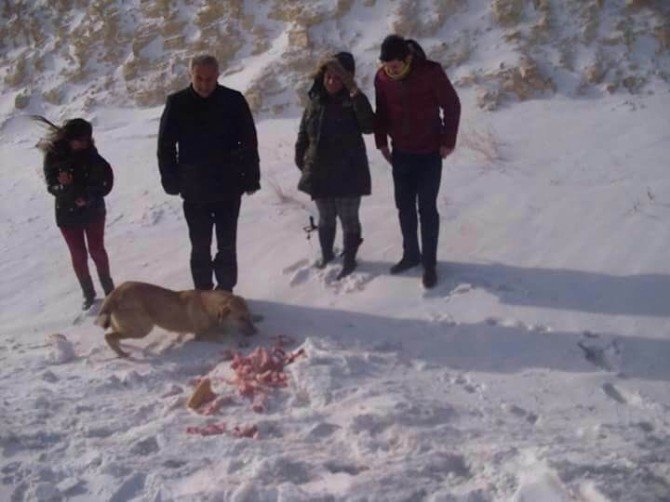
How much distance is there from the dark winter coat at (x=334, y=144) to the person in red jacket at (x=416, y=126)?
7.3 inches

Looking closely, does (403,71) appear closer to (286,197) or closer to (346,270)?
(346,270)

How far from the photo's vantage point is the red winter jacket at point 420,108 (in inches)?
194

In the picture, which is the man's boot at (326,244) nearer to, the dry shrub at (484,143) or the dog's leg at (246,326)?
the dog's leg at (246,326)

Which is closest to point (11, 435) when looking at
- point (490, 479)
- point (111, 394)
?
point (111, 394)

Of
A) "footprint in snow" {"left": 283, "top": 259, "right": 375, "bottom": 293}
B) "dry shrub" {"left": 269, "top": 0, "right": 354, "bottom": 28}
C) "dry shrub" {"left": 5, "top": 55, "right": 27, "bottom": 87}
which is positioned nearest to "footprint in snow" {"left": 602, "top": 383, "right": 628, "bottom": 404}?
"footprint in snow" {"left": 283, "top": 259, "right": 375, "bottom": 293}

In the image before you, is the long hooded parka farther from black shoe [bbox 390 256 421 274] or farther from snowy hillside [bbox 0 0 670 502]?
snowy hillside [bbox 0 0 670 502]

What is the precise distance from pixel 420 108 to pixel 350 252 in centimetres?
133

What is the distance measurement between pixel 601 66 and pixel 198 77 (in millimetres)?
6294

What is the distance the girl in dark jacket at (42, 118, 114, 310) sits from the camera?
17.6 feet

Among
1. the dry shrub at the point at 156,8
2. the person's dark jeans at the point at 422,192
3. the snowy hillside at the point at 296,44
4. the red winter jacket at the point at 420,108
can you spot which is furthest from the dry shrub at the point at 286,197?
the dry shrub at the point at 156,8

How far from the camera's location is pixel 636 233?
5734mm

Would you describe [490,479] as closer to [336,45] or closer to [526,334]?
[526,334]

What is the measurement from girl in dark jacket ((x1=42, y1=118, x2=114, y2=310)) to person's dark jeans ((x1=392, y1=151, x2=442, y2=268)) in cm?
235

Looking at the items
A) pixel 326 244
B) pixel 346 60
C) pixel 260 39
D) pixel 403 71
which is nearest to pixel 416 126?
pixel 403 71
